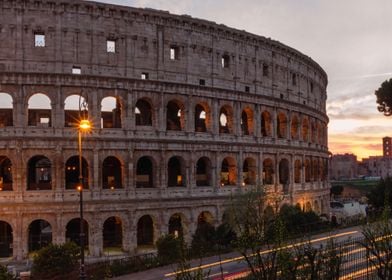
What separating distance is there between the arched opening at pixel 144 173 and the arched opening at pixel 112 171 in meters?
1.59

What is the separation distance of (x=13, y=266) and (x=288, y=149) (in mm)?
27836

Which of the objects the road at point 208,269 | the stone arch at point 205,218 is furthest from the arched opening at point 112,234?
the road at point 208,269

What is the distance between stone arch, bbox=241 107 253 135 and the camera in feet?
143

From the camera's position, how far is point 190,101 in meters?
38.8

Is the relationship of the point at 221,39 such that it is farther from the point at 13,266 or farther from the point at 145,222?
the point at 13,266

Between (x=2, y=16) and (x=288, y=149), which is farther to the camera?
(x=288, y=149)

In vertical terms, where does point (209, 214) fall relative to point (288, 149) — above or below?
below

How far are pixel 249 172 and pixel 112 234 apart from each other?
14.1 meters

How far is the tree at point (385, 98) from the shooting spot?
43.7m

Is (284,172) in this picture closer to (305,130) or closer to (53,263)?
(305,130)

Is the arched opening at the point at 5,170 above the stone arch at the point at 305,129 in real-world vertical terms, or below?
below

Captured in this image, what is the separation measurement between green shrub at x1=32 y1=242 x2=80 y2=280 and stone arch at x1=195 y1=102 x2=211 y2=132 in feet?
56.6

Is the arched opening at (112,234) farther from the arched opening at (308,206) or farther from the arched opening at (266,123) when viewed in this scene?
the arched opening at (308,206)

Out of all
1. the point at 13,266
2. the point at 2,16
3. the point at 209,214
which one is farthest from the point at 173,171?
the point at 2,16
